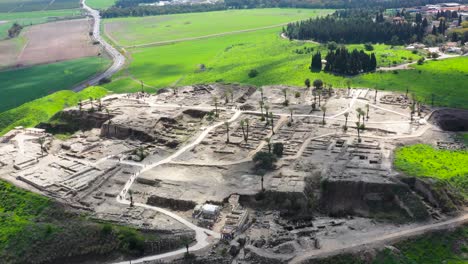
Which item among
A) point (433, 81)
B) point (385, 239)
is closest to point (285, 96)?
point (433, 81)

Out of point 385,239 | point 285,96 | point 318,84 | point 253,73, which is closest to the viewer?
point 385,239

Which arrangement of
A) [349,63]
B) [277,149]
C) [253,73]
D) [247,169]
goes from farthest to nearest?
1. [253,73]
2. [349,63]
3. [277,149]
4. [247,169]

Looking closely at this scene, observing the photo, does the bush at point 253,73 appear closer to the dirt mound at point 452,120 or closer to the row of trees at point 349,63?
the row of trees at point 349,63

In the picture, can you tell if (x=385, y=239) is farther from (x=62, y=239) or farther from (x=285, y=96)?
(x=285, y=96)

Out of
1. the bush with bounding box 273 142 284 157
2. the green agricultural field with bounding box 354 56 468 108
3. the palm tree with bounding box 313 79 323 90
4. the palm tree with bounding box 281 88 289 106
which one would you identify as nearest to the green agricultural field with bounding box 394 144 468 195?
the bush with bounding box 273 142 284 157

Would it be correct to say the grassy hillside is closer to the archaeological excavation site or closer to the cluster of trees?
the archaeological excavation site
